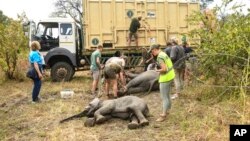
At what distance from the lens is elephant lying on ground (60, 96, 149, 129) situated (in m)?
7.84

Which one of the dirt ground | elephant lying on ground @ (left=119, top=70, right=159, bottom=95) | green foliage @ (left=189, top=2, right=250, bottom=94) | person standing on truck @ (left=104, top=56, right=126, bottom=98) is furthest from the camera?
elephant lying on ground @ (left=119, top=70, right=159, bottom=95)

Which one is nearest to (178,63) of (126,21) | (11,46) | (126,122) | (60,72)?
(126,122)

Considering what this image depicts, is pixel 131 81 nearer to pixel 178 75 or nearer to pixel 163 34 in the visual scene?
pixel 178 75

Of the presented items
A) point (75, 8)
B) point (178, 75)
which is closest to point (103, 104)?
point (178, 75)

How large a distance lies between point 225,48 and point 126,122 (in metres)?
2.95

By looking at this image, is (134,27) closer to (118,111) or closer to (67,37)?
(67,37)

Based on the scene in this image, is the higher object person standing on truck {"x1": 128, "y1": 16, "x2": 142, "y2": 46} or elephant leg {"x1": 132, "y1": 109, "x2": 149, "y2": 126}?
person standing on truck {"x1": 128, "y1": 16, "x2": 142, "y2": 46}

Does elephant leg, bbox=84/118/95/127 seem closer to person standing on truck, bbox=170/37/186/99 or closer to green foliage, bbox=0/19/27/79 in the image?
person standing on truck, bbox=170/37/186/99

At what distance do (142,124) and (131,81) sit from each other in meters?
4.37

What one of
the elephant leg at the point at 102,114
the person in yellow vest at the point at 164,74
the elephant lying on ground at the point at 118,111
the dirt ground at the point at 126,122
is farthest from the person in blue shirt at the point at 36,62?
the person in yellow vest at the point at 164,74

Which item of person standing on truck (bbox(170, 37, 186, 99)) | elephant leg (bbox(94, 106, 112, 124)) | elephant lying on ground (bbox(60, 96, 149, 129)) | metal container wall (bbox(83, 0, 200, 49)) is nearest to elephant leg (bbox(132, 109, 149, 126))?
elephant lying on ground (bbox(60, 96, 149, 129))

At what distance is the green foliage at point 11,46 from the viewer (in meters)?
17.2

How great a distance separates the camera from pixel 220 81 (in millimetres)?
9750

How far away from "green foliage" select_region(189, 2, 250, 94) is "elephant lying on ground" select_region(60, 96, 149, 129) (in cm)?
188
